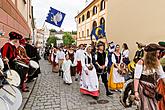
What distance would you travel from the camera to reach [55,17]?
15742 millimetres

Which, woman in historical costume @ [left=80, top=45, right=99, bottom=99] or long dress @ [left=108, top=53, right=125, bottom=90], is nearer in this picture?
woman in historical costume @ [left=80, top=45, right=99, bottom=99]

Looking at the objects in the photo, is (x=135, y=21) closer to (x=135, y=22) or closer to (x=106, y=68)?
(x=135, y=22)

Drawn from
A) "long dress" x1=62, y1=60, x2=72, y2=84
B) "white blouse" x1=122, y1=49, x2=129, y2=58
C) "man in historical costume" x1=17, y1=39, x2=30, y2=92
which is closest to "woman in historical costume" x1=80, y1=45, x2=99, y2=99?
"man in historical costume" x1=17, y1=39, x2=30, y2=92

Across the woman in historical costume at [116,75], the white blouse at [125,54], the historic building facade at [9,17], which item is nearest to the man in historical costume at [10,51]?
the historic building facade at [9,17]

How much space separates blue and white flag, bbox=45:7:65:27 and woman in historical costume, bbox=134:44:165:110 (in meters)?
12.8

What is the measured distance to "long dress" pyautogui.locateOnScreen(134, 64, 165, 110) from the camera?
3.43 meters

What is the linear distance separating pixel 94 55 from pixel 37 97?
219 centimetres

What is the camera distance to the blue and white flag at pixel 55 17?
15711 mm

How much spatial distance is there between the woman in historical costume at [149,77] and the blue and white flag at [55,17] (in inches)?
503

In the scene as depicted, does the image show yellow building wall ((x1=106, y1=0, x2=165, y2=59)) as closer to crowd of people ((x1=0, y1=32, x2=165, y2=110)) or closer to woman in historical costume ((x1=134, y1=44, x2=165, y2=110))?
crowd of people ((x1=0, y1=32, x2=165, y2=110))

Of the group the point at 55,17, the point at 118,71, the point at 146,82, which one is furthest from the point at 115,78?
the point at 55,17

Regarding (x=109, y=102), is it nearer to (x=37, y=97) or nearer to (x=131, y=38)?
(x=37, y=97)

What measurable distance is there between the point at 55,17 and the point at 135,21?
5.74 meters

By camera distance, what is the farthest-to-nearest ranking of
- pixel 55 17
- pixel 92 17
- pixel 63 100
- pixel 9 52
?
pixel 92 17, pixel 55 17, pixel 63 100, pixel 9 52
